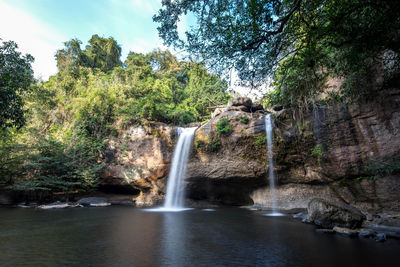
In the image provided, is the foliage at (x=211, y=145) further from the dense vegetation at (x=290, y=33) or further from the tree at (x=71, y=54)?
the tree at (x=71, y=54)

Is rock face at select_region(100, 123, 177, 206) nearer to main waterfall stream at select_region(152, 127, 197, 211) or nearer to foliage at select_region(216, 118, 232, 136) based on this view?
main waterfall stream at select_region(152, 127, 197, 211)

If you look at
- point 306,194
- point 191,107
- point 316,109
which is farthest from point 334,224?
point 191,107

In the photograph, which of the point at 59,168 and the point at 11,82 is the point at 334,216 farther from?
the point at 59,168

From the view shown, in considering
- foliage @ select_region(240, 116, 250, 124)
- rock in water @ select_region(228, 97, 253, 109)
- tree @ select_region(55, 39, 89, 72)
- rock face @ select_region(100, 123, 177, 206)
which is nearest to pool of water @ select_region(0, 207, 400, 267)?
foliage @ select_region(240, 116, 250, 124)

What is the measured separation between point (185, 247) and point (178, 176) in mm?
8869

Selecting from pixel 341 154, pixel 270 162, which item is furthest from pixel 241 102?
pixel 341 154

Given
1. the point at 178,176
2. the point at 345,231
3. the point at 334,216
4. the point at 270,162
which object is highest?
the point at 270,162

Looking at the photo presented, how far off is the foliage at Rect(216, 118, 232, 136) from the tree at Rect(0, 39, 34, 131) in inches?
364

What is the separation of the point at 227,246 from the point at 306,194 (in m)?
7.89

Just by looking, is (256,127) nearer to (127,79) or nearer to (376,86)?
(376,86)

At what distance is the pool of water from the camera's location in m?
4.07

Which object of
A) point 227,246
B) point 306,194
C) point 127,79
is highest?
point 127,79

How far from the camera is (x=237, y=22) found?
460 centimetres

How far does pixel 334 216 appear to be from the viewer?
6777 mm
